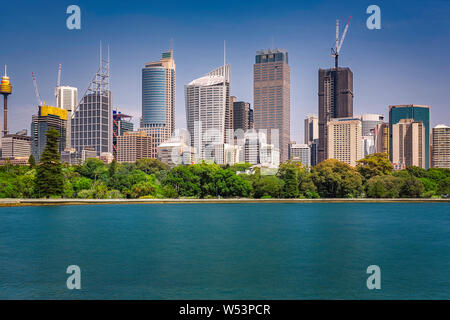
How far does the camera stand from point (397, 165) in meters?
182

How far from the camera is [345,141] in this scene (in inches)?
7628

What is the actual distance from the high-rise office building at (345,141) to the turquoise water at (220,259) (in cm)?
15598

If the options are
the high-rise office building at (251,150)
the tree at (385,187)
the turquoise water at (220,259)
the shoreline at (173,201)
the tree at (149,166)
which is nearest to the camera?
the turquoise water at (220,259)

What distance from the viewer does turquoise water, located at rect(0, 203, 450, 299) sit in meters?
16.6

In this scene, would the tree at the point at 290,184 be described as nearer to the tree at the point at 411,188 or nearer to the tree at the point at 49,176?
the tree at the point at 411,188

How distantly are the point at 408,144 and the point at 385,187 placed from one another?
120 meters

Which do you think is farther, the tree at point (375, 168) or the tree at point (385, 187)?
the tree at point (375, 168)

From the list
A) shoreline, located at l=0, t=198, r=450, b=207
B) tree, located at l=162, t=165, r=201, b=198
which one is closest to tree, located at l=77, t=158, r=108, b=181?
tree, located at l=162, t=165, r=201, b=198

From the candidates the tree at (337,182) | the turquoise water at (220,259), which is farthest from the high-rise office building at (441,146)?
the turquoise water at (220,259)

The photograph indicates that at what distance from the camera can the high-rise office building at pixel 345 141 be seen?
190875mm

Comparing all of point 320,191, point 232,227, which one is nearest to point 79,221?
point 232,227

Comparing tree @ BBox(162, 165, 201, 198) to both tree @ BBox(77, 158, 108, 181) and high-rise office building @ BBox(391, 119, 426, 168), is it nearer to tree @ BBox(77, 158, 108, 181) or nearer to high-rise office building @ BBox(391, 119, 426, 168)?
tree @ BBox(77, 158, 108, 181)

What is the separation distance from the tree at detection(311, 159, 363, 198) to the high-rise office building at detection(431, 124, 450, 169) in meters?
117
